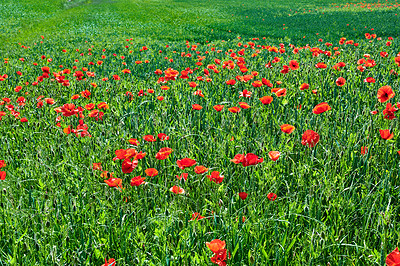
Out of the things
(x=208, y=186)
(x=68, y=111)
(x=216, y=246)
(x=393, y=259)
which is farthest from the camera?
(x=68, y=111)

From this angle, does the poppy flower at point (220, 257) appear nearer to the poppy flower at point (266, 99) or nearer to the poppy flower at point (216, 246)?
the poppy flower at point (216, 246)

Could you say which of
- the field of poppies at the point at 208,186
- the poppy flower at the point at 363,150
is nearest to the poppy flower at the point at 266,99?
the field of poppies at the point at 208,186

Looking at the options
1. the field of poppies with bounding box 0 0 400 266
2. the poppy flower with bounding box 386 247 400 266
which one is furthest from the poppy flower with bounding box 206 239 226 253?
the poppy flower with bounding box 386 247 400 266

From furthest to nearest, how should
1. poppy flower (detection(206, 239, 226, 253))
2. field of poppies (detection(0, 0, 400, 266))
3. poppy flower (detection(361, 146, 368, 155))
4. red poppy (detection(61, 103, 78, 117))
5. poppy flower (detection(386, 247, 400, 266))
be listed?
red poppy (detection(61, 103, 78, 117)), poppy flower (detection(361, 146, 368, 155)), field of poppies (detection(0, 0, 400, 266)), poppy flower (detection(206, 239, 226, 253)), poppy flower (detection(386, 247, 400, 266))

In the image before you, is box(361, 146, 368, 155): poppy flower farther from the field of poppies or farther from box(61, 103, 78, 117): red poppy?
box(61, 103, 78, 117): red poppy

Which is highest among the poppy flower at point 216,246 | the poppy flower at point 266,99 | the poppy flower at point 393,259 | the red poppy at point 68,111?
the poppy flower at point 266,99

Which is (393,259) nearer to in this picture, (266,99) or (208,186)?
(208,186)

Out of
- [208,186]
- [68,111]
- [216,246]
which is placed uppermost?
[68,111]

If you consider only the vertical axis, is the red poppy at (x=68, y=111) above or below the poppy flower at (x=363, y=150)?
above

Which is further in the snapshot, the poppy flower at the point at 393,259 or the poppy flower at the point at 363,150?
the poppy flower at the point at 363,150

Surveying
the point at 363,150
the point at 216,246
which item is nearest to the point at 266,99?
the point at 363,150

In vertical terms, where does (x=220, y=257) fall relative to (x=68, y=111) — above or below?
below

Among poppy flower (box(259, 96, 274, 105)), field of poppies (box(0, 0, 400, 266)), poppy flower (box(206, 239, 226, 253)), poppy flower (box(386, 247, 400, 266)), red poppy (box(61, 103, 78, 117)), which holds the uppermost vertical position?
poppy flower (box(259, 96, 274, 105))

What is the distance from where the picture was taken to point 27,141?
2330 millimetres
